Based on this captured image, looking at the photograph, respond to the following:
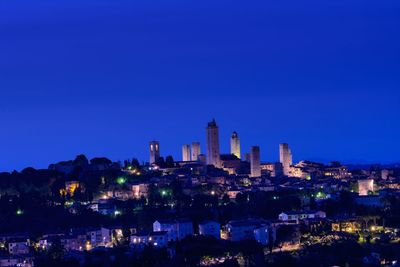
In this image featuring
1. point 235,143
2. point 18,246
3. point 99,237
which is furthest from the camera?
point 235,143

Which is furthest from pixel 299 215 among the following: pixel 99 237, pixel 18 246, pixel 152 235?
pixel 18 246

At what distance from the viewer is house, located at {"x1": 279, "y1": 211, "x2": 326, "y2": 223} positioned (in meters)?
26.2

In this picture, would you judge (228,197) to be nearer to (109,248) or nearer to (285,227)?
(285,227)

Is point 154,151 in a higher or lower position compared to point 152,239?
higher

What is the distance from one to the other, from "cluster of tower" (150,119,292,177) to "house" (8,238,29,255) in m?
14.8

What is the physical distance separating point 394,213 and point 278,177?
12116 millimetres

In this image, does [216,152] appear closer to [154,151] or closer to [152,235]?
[154,151]

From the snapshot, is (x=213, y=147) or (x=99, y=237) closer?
(x=99, y=237)

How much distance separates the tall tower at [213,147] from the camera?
128ft

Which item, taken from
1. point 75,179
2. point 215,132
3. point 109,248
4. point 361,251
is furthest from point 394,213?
point 215,132

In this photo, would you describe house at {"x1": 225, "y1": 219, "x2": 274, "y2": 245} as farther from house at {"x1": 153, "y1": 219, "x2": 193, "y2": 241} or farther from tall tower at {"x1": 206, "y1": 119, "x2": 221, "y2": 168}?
tall tower at {"x1": 206, "y1": 119, "x2": 221, "y2": 168}

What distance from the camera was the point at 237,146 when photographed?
42.4 m

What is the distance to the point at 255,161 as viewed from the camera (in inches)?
1522

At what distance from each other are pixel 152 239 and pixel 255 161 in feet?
51.7
